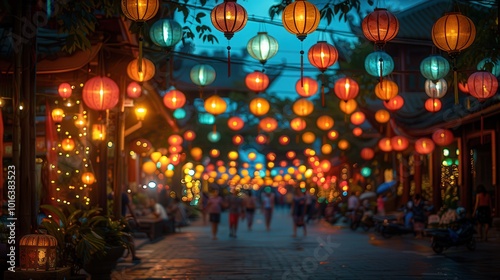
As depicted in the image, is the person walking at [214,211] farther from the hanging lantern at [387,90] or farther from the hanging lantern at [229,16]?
the hanging lantern at [229,16]

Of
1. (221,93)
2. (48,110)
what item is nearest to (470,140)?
(48,110)

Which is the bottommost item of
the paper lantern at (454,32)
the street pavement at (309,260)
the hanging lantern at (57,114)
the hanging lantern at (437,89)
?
the street pavement at (309,260)

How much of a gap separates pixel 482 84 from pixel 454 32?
3298 millimetres

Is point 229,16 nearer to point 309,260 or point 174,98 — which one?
point 309,260

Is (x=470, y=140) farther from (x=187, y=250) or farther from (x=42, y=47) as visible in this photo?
(x=42, y=47)

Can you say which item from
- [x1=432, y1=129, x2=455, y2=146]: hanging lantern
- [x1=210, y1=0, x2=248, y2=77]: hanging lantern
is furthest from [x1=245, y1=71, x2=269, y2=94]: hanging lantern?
[x1=432, y1=129, x2=455, y2=146]: hanging lantern

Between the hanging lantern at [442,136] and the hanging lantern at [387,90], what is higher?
the hanging lantern at [387,90]

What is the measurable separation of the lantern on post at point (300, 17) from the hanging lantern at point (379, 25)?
843 mm

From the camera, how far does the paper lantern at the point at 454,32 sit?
12.4 metres

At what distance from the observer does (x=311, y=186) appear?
72312 mm

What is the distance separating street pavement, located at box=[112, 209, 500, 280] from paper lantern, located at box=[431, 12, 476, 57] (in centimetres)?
437

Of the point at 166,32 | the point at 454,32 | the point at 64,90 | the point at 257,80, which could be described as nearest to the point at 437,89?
the point at 257,80

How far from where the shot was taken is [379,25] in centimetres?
1305

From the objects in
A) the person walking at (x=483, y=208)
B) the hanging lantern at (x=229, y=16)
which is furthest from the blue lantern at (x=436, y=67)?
the person walking at (x=483, y=208)
